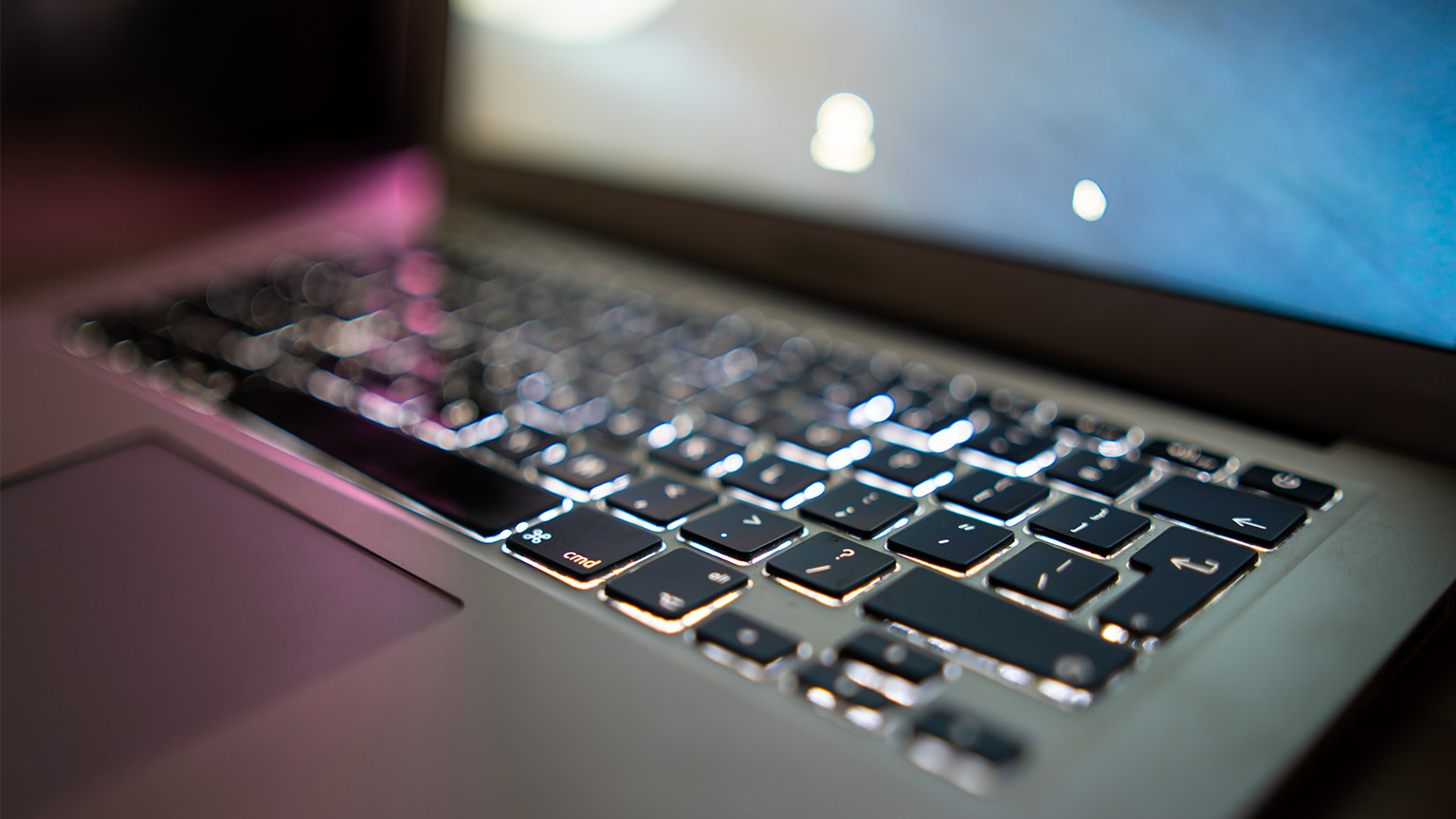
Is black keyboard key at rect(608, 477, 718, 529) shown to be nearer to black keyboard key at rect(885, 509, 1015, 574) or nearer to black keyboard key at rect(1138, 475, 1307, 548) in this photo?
black keyboard key at rect(885, 509, 1015, 574)

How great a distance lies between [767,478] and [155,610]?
0.27 metres

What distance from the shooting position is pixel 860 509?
1.42 feet

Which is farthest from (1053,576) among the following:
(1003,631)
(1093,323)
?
(1093,323)

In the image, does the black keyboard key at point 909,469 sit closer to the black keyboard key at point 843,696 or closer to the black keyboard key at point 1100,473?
the black keyboard key at point 1100,473

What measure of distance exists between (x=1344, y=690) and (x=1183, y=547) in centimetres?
8

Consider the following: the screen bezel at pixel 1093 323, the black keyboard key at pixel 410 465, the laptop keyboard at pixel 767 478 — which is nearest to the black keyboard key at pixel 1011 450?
the laptop keyboard at pixel 767 478

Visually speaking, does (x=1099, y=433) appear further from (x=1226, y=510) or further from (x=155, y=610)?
(x=155, y=610)

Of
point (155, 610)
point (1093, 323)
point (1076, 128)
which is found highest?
point (1076, 128)

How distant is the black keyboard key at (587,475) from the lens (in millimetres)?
467

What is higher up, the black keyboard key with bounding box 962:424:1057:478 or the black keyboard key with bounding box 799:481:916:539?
the black keyboard key with bounding box 962:424:1057:478

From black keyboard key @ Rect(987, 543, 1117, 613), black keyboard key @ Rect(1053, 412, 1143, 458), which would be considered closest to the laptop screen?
black keyboard key @ Rect(1053, 412, 1143, 458)

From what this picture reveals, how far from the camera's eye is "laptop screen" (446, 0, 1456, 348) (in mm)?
484

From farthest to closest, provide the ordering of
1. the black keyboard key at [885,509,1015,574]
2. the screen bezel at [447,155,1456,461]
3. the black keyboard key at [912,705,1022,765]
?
the screen bezel at [447,155,1456,461] < the black keyboard key at [885,509,1015,574] < the black keyboard key at [912,705,1022,765]

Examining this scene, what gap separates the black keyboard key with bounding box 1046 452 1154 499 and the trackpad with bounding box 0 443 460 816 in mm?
292
